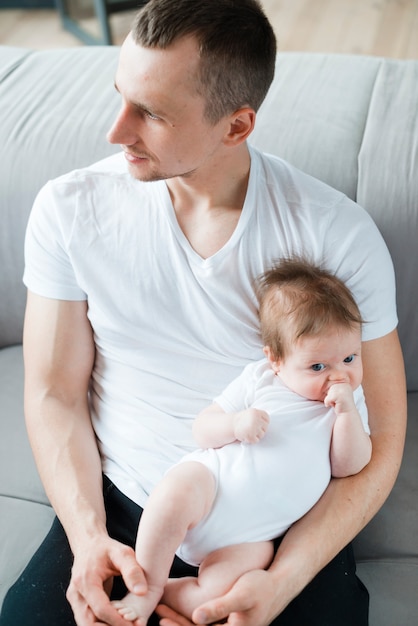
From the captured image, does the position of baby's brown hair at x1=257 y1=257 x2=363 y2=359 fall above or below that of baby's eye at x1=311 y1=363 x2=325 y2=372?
above

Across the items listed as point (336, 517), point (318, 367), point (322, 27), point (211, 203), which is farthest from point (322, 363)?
point (322, 27)

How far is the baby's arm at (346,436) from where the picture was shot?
1334 mm

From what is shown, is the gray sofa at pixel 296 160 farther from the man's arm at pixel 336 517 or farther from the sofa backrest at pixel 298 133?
the man's arm at pixel 336 517

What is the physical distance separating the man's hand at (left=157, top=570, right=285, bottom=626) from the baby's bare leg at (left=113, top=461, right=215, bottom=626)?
0.04 metres

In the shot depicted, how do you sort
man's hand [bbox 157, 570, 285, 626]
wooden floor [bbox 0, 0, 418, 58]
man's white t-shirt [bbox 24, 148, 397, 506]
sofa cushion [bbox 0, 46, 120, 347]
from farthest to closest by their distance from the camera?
wooden floor [bbox 0, 0, 418, 58] → sofa cushion [bbox 0, 46, 120, 347] → man's white t-shirt [bbox 24, 148, 397, 506] → man's hand [bbox 157, 570, 285, 626]

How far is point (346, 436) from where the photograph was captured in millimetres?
1350

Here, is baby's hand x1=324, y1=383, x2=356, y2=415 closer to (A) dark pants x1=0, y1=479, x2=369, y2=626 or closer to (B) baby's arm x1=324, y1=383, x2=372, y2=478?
(B) baby's arm x1=324, y1=383, x2=372, y2=478

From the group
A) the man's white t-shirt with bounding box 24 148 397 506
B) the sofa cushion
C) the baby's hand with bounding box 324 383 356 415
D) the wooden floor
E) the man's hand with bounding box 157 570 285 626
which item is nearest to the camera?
the man's hand with bounding box 157 570 285 626

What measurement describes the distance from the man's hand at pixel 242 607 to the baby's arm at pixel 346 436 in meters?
0.24

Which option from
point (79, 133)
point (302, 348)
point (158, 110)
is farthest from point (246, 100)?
point (79, 133)

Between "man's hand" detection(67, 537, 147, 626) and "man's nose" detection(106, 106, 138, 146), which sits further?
"man's nose" detection(106, 106, 138, 146)

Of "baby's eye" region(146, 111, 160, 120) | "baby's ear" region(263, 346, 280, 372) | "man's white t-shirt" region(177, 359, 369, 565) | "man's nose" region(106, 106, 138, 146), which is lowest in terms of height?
"man's white t-shirt" region(177, 359, 369, 565)

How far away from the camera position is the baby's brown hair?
4.43 ft

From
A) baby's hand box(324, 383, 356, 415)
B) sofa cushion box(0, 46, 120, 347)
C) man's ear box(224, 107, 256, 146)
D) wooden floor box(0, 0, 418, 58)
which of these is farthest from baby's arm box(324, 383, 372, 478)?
wooden floor box(0, 0, 418, 58)
